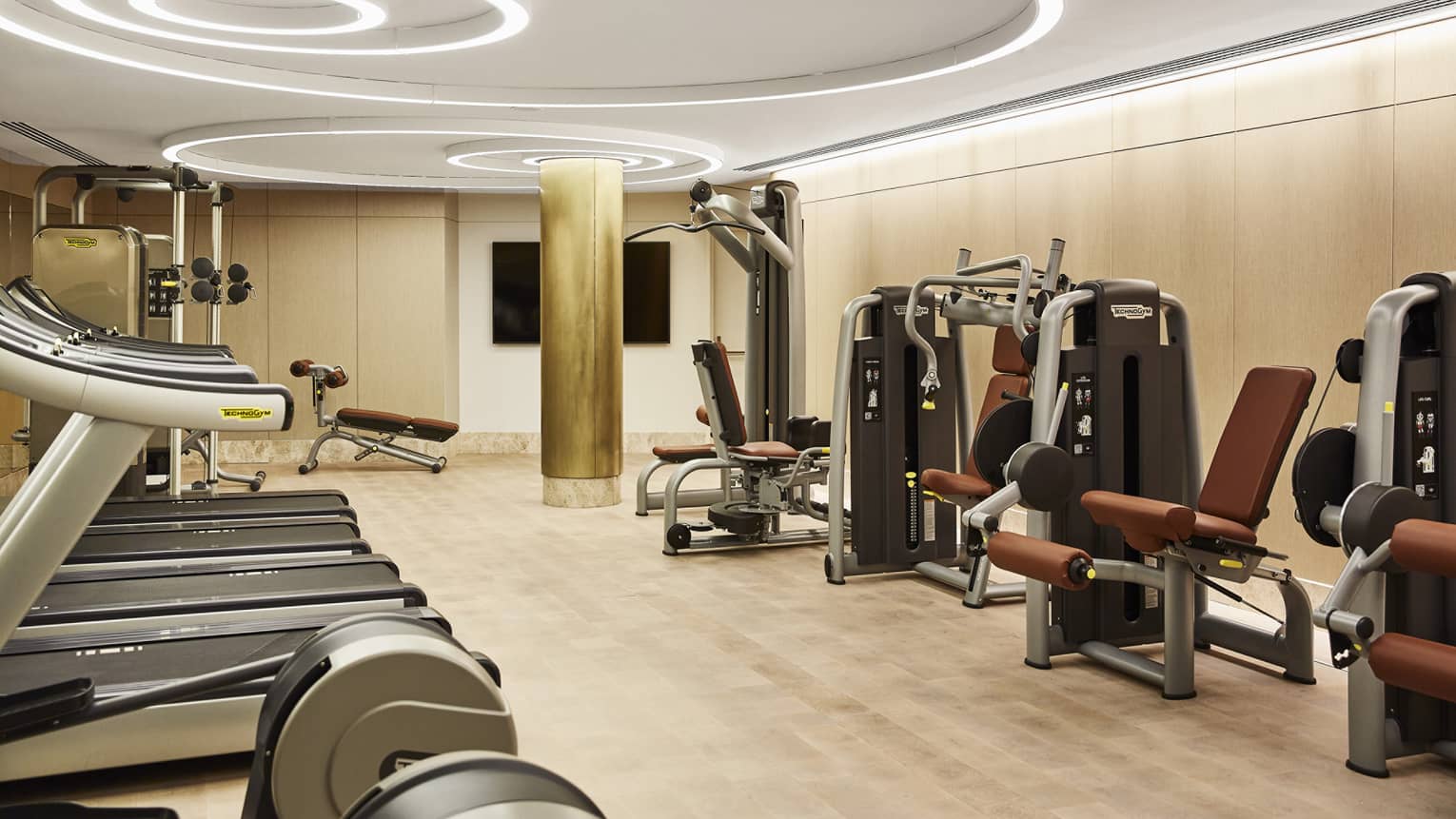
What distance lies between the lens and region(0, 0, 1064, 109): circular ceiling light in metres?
5.16

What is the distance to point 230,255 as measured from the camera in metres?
11.0

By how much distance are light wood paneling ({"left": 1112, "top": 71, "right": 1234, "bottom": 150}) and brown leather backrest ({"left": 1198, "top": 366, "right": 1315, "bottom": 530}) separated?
2.48 metres

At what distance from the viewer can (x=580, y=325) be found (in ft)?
26.5

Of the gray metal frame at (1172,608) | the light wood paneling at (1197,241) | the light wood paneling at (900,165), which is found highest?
the light wood paneling at (900,165)

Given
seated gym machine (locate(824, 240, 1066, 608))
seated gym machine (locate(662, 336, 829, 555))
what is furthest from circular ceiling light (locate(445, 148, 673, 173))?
seated gym machine (locate(824, 240, 1066, 608))

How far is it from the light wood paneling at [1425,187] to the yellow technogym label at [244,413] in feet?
15.0

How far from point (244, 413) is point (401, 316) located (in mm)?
9795

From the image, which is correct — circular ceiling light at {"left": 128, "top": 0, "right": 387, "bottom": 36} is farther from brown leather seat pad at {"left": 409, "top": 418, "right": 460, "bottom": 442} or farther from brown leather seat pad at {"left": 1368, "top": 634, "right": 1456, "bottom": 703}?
brown leather seat pad at {"left": 409, "top": 418, "right": 460, "bottom": 442}

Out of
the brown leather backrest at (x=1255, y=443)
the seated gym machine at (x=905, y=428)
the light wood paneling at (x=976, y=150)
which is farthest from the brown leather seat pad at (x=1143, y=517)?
the light wood paneling at (x=976, y=150)

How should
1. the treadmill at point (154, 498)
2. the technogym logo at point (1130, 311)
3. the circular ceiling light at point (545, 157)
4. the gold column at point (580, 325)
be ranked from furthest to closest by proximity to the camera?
the circular ceiling light at point (545, 157), the gold column at point (580, 325), the technogym logo at point (1130, 311), the treadmill at point (154, 498)

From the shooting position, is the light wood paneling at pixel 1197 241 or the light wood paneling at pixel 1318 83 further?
the light wood paneling at pixel 1197 241

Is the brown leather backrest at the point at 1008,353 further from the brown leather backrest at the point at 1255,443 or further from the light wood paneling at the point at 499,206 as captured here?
the light wood paneling at the point at 499,206

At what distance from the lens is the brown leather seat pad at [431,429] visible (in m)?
10.1

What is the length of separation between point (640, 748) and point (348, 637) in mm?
1643
